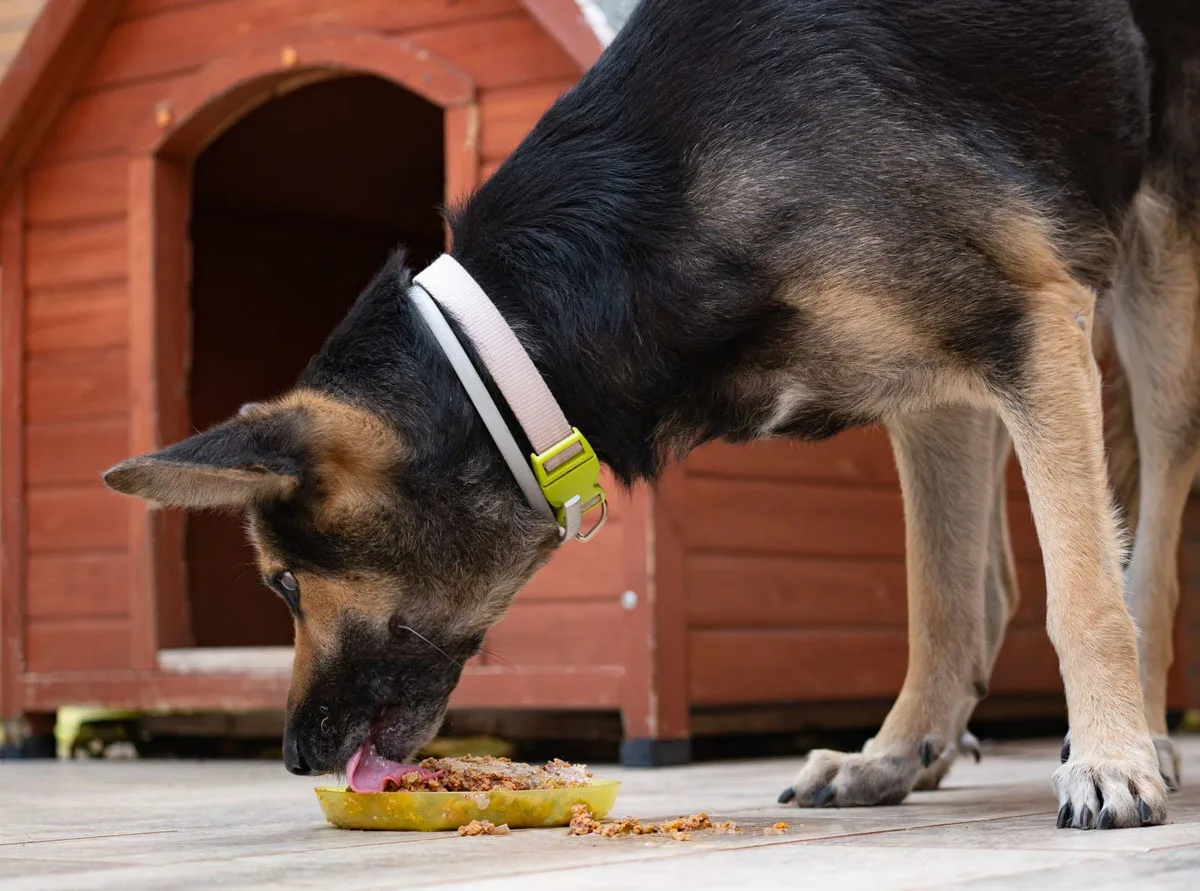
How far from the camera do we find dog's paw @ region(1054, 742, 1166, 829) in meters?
2.57

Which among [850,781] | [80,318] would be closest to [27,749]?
[80,318]

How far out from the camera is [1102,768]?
2.64 metres

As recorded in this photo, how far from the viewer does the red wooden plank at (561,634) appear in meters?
4.94

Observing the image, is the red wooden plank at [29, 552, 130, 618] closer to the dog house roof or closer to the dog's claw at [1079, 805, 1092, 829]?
the dog house roof

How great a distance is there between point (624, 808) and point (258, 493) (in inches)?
41.1

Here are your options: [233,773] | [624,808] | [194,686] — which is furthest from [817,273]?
[194,686]

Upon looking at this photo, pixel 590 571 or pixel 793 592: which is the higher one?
pixel 590 571

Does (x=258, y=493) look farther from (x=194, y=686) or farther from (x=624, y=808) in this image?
(x=194, y=686)

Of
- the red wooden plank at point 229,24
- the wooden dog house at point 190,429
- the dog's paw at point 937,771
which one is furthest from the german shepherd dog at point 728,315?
the red wooden plank at point 229,24

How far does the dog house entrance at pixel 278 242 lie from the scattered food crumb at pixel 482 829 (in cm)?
452

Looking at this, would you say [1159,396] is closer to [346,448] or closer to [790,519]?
[790,519]

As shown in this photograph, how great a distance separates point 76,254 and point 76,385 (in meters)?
0.47

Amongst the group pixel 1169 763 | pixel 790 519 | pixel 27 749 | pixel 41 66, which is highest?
pixel 41 66

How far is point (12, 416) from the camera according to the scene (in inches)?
243
